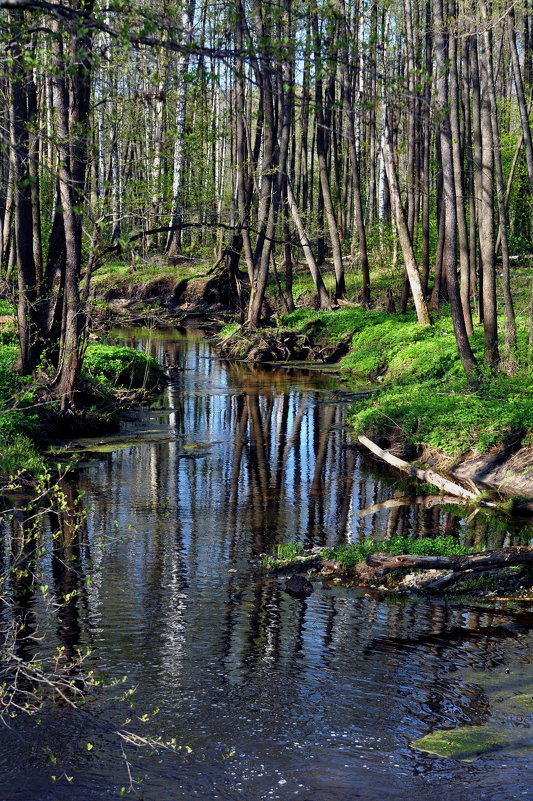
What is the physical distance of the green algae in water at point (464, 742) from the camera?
5941mm

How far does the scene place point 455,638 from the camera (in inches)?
309

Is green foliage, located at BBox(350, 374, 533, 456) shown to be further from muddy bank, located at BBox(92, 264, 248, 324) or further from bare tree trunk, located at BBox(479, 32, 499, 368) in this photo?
muddy bank, located at BBox(92, 264, 248, 324)

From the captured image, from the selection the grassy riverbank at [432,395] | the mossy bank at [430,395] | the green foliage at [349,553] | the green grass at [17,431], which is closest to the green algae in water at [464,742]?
the green foliage at [349,553]

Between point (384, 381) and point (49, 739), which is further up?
point (384, 381)

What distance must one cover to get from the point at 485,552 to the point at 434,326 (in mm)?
14691

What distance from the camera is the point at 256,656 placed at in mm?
7449

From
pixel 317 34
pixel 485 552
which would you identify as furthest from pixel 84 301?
pixel 317 34

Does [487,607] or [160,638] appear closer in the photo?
[160,638]

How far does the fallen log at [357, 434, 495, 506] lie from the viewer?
1236 centimetres

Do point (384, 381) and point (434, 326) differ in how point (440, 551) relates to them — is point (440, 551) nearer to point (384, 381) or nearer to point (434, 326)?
point (384, 381)

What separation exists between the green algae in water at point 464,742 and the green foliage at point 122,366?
12.3 metres

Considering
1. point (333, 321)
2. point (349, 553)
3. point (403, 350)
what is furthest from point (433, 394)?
point (333, 321)

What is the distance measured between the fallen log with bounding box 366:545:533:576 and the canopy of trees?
414 cm

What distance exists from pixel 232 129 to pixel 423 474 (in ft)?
98.4
